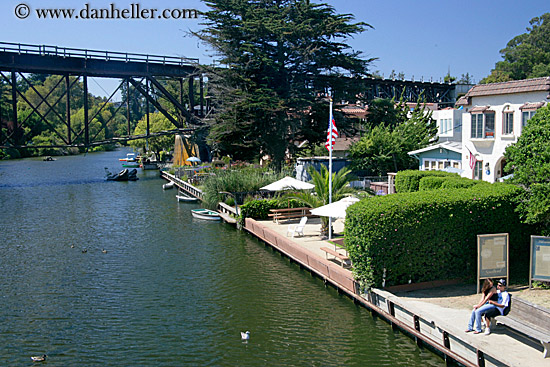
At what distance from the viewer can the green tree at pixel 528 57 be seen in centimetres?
9106

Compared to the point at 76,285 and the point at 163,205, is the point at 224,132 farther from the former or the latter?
the point at 76,285

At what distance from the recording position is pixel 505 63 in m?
101

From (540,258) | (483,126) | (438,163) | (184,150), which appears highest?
(483,126)

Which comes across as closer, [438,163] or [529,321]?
[529,321]

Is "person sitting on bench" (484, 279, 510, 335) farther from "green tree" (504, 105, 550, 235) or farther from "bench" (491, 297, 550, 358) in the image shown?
"green tree" (504, 105, 550, 235)

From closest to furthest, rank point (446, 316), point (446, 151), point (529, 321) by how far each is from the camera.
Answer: point (529, 321) < point (446, 316) < point (446, 151)

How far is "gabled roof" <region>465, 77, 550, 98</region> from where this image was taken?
27.0 meters

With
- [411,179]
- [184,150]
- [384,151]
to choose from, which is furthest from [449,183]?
[184,150]

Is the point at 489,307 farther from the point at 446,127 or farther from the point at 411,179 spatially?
the point at 446,127

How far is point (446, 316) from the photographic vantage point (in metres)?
14.3

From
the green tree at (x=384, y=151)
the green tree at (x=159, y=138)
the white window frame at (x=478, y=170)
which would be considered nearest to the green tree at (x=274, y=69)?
the green tree at (x=384, y=151)

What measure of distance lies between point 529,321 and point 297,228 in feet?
43.5

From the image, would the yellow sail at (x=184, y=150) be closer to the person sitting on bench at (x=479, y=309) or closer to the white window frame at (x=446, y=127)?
the white window frame at (x=446, y=127)

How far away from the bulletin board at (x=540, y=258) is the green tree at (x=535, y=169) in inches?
39.5
